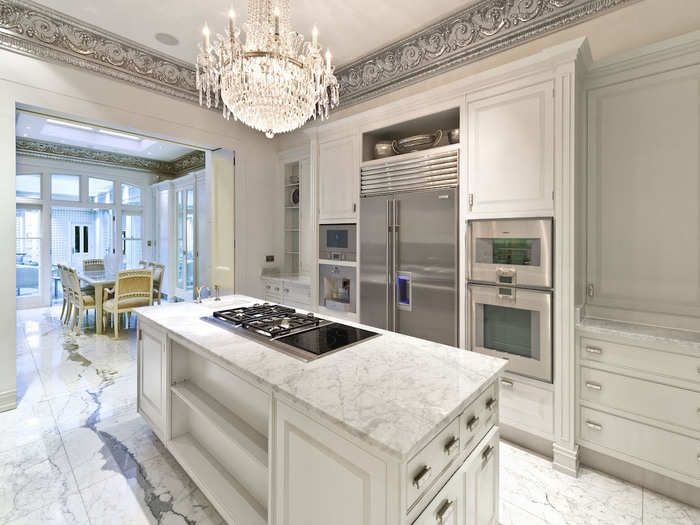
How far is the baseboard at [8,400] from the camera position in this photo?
2.74 meters

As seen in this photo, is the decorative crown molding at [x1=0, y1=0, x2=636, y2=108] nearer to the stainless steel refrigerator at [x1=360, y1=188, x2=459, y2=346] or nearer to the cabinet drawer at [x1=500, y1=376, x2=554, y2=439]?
the stainless steel refrigerator at [x1=360, y1=188, x2=459, y2=346]

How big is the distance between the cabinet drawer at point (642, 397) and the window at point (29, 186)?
29.6 feet

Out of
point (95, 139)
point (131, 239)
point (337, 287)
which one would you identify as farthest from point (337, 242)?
point (131, 239)

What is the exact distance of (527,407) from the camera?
2262 millimetres

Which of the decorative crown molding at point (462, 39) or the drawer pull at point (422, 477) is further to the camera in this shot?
the decorative crown molding at point (462, 39)

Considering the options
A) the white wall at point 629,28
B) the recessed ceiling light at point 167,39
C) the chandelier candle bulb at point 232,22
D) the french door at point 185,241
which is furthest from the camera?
the french door at point 185,241

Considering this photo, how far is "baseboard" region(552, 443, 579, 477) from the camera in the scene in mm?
2059

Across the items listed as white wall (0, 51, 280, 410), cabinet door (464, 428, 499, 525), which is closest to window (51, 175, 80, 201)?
white wall (0, 51, 280, 410)

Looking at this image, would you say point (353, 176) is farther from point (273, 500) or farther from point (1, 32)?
point (1, 32)

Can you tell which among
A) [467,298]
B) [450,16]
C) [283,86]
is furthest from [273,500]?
[450,16]

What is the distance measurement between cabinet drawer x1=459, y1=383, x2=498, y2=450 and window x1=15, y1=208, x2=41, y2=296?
8490 millimetres

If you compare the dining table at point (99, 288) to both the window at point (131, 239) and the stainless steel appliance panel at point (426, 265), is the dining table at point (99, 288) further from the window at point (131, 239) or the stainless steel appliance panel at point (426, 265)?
the stainless steel appliance panel at point (426, 265)

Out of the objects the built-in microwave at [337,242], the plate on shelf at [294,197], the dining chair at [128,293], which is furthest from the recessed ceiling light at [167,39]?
the dining chair at [128,293]

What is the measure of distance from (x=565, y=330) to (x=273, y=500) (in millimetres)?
1877
